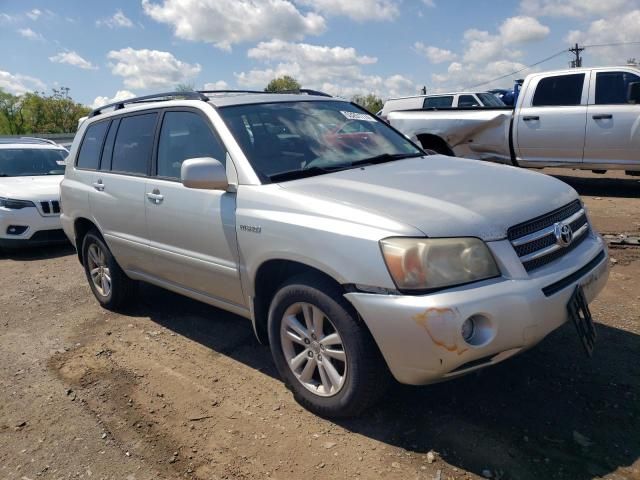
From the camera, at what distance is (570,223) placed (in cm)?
309

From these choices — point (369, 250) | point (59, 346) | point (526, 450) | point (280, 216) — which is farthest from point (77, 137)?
point (526, 450)

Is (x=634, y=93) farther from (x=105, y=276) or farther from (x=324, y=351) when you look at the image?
(x=105, y=276)

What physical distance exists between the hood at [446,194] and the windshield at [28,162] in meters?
6.98

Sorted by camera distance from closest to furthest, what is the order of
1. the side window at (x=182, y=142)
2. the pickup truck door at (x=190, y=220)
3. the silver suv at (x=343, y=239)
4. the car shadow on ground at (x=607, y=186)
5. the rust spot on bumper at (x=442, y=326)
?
the rust spot on bumper at (x=442, y=326), the silver suv at (x=343, y=239), the pickup truck door at (x=190, y=220), the side window at (x=182, y=142), the car shadow on ground at (x=607, y=186)

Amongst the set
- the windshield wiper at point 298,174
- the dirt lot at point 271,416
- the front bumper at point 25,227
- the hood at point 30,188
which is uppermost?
the windshield wiper at point 298,174

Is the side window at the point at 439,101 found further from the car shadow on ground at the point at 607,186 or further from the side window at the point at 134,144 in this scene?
the side window at the point at 134,144

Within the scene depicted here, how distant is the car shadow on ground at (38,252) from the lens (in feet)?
25.8

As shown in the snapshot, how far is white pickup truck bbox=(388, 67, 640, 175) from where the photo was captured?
827cm

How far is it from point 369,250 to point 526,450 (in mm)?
1206

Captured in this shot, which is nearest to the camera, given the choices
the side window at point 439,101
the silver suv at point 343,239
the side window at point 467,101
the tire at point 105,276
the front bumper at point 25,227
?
the silver suv at point 343,239

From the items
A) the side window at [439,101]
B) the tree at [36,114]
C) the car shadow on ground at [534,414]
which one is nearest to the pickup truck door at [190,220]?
the car shadow on ground at [534,414]

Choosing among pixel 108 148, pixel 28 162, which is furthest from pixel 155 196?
pixel 28 162

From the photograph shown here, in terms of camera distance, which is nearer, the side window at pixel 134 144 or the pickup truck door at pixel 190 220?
the pickup truck door at pixel 190 220

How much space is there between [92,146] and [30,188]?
364 centimetres
